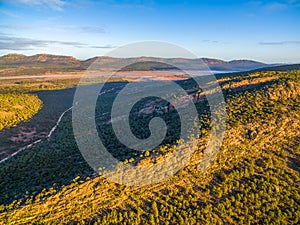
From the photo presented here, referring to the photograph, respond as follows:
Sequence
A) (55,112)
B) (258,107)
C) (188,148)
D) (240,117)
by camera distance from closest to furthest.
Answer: (188,148) → (240,117) → (258,107) → (55,112)

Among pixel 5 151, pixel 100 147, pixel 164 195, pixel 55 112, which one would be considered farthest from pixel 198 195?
pixel 55 112

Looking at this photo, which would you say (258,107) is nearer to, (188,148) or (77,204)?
(188,148)

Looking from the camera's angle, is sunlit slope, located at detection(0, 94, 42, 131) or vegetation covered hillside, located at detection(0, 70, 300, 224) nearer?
vegetation covered hillside, located at detection(0, 70, 300, 224)

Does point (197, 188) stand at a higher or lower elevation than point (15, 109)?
higher

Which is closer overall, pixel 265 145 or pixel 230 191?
pixel 230 191

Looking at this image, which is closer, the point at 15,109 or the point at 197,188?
the point at 197,188

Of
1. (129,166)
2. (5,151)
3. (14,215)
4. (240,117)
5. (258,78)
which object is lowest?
(5,151)

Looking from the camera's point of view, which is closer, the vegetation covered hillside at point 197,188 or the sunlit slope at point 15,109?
the vegetation covered hillside at point 197,188

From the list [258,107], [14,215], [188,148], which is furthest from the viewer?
[258,107]
